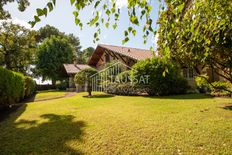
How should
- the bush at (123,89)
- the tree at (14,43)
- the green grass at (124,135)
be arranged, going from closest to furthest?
the green grass at (124,135), the bush at (123,89), the tree at (14,43)

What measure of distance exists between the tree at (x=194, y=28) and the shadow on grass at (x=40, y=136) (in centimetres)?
314

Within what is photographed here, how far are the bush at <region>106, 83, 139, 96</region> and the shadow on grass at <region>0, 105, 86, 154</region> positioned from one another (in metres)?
8.64

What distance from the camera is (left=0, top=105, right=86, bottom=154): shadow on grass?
398 centimetres

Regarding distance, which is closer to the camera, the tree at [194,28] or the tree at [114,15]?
the tree at [114,15]

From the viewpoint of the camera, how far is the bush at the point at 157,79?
44.0ft

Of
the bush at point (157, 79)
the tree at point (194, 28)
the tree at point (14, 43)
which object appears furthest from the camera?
the tree at point (14, 43)

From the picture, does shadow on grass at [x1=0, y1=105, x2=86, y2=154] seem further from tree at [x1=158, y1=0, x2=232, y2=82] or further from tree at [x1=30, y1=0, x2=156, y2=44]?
tree at [x1=158, y1=0, x2=232, y2=82]

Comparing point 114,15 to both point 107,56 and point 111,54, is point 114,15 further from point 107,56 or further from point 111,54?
point 107,56

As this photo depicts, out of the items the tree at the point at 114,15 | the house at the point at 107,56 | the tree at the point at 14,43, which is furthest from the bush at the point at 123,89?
the tree at the point at 14,43

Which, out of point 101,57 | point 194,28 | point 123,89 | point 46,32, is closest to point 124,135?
point 194,28

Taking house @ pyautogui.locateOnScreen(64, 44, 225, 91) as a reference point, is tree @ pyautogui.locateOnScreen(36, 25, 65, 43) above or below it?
above

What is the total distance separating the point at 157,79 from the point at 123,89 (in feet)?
10.3

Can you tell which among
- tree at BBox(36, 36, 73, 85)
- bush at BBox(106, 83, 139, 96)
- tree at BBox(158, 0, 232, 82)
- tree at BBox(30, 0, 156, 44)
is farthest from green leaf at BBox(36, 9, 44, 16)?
tree at BBox(36, 36, 73, 85)

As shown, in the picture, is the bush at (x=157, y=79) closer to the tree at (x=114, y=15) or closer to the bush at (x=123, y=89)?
the bush at (x=123, y=89)
